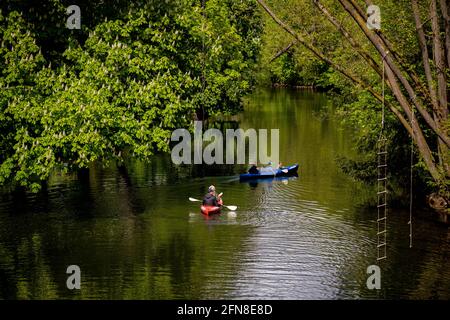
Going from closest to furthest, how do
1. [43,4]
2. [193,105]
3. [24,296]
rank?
[24,296], [43,4], [193,105]

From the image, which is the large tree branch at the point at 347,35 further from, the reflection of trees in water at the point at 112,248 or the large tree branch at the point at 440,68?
the reflection of trees in water at the point at 112,248

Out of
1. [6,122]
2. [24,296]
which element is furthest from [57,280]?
[6,122]

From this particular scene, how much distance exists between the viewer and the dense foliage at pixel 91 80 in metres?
32.6

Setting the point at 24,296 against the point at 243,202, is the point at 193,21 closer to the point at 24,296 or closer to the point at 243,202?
the point at 243,202

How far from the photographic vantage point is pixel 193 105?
36.9 meters

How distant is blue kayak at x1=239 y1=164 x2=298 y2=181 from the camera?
44844 millimetres

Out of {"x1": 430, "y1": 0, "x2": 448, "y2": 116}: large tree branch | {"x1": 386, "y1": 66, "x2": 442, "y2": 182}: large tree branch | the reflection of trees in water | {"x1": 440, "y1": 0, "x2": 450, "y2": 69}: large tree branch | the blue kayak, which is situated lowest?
the reflection of trees in water

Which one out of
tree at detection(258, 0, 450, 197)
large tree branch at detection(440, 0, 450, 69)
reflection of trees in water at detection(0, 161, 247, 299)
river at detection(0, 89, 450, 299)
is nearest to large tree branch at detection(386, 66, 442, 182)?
tree at detection(258, 0, 450, 197)

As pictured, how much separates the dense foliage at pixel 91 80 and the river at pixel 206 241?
2.94 metres

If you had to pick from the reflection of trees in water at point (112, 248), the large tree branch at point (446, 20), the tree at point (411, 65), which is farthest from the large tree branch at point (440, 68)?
the reflection of trees in water at point (112, 248)

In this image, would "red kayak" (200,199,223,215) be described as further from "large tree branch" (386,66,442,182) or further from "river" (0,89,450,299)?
"large tree branch" (386,66,442,182)

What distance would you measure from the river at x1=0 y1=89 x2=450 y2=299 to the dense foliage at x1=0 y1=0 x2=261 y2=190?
2.94 metres

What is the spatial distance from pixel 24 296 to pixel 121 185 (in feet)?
58.3

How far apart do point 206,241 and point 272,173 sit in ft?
48.7
